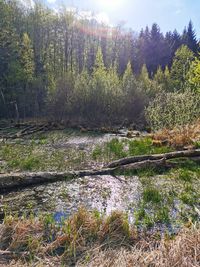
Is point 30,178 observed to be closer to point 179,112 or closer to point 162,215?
point 162,215

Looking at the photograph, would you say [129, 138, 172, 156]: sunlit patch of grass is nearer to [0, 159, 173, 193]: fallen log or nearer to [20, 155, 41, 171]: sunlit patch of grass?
[0, 159, 173, 193]: fallen log

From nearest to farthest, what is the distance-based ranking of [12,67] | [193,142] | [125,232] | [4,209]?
[125,232], [4,209], [193,142], [12,67]

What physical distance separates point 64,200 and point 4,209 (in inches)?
40.3

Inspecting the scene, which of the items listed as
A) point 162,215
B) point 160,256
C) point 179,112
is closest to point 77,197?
point 162,215

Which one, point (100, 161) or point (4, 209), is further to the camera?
point (100, 161)

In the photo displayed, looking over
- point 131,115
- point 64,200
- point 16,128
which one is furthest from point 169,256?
point 131,115

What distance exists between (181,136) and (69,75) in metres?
12.3

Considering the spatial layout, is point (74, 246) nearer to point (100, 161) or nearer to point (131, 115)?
point (100, 161)

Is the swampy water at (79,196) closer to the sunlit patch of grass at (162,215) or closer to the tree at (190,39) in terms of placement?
the sunlit patch of grass at (162,215)

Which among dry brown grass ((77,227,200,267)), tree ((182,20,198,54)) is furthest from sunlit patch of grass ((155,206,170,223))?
tree ((182,20,198,54))

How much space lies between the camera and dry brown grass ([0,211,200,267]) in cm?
256

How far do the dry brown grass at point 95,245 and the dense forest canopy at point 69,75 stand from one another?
7347 millimetres

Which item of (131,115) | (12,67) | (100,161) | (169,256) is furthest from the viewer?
(12,67)

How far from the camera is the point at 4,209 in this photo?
421 centimetres
